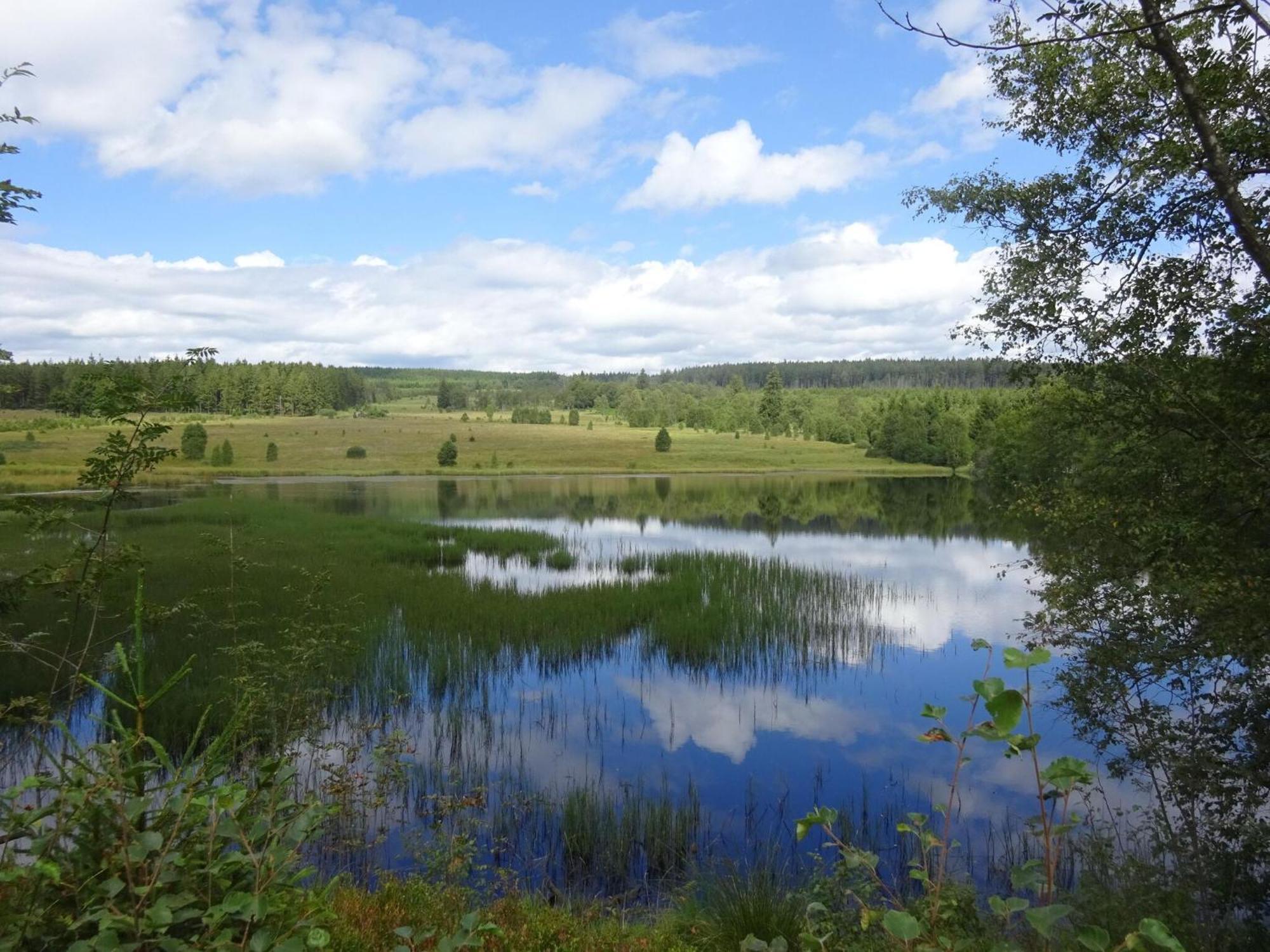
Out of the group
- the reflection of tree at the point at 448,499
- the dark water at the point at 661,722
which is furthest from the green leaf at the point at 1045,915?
the reflection of tree at the point at 448,499

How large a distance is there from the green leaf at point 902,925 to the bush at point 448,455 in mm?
72979

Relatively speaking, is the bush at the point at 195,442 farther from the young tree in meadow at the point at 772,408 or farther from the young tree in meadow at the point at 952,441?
the young tree in meadow at the point at 952,441

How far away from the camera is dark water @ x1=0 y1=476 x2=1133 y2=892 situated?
7008 millimetres

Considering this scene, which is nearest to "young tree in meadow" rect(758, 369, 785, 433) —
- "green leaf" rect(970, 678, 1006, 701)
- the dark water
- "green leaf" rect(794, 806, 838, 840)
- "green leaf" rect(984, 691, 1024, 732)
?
the dark water

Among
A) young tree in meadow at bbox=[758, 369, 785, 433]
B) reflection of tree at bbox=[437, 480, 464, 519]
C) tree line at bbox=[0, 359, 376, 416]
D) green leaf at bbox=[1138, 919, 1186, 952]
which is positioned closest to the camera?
green leaf at bbox=[1138, 919, 1186, 952]

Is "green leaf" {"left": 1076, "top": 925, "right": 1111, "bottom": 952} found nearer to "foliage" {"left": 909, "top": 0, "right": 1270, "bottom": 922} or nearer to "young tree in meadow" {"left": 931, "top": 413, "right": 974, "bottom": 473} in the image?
"foliage" {"left": 909, "top": 0, "right": 1270, "bottom": 922}

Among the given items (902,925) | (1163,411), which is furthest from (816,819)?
(1163,411)

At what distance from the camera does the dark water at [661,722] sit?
7008 mm

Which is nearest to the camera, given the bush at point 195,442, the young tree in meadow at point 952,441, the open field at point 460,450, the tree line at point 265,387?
the bush at point 195,442

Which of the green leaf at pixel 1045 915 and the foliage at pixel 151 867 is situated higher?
the green leaf at pixel 1045 915

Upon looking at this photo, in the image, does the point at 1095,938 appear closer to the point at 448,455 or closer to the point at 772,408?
the point at 448,455

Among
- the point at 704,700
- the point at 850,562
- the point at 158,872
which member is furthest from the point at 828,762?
the point at 850,562

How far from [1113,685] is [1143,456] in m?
2.39

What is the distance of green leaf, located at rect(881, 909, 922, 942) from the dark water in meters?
1.78
